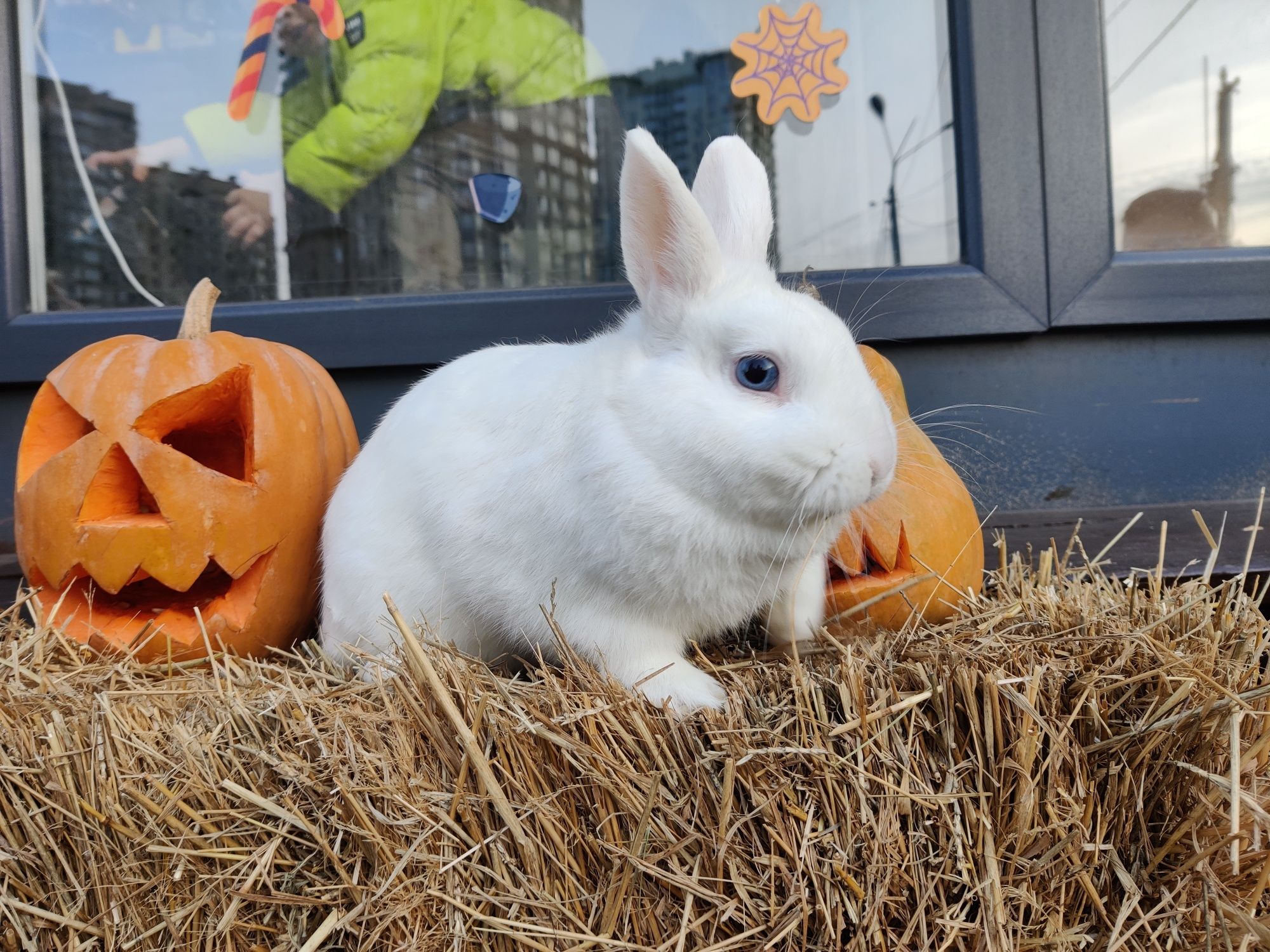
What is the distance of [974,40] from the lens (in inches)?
117

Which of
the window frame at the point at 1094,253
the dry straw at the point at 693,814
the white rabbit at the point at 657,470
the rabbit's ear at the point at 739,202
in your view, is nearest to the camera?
the dry straw at the point at 693,814

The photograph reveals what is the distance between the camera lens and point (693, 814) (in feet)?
4.20

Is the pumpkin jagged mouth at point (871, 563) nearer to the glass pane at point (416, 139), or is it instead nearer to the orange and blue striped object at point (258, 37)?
the glass pane at point (416, 139)

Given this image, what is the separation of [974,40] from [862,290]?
0.90m

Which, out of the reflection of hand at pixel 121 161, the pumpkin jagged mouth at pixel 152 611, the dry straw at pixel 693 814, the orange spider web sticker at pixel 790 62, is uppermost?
the orange spider web sticker at pixel 790 62

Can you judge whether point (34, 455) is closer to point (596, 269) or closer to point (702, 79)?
point (596, 269)

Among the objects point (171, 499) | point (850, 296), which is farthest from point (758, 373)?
point (850, 296)

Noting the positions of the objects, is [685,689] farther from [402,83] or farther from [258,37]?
[258,37]

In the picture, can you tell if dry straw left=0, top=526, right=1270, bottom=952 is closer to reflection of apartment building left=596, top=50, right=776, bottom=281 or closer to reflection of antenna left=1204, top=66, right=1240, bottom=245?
reflection of apartment building left=596, top=50, right=776, bottom=281

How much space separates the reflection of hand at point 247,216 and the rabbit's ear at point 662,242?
2.21m

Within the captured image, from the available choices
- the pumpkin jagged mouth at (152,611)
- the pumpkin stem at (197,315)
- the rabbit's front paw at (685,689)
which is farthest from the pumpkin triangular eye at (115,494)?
the rabbit's front paw at (685,689)

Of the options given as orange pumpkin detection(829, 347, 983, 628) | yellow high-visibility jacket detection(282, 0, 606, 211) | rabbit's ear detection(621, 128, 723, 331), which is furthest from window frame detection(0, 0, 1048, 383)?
rabbit's ear detection(621, 128, 723, 331)

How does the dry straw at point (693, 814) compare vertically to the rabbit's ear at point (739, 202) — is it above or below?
below

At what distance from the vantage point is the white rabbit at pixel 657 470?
1436mm
